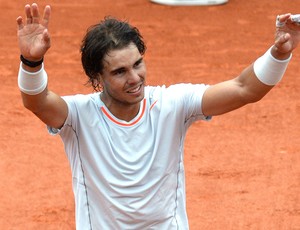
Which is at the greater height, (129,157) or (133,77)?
(133,77)

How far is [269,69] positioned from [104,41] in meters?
0.90

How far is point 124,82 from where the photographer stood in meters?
4.79

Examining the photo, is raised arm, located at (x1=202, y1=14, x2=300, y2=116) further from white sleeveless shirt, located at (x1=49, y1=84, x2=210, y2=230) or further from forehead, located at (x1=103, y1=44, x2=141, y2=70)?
forehead, located at (x1=103, y1=44, x2=141, y2=70)

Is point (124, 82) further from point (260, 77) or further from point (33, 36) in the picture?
point (260, 77)

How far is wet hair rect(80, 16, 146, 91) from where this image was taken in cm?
486

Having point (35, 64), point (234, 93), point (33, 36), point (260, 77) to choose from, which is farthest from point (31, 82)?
point (260, 77)

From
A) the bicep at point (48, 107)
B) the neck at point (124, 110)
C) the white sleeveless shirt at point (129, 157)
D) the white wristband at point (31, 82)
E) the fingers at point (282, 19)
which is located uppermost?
the fingers at point (282, 19)

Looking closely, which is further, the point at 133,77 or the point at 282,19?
the point at 133,77

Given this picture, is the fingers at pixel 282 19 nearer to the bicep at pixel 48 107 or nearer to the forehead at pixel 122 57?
the forehead at pixel 122 57

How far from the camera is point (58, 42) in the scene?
Answer: 1342 centimetres

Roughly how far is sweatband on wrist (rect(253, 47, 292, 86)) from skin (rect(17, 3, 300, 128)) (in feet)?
0.08

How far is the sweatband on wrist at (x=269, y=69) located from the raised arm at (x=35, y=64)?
3.52 feet

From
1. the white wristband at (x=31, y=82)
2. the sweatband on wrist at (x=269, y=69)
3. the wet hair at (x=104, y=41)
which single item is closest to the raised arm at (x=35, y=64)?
the white wristband at (x=31, y=82)

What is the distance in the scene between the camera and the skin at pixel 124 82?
464 centimetres
